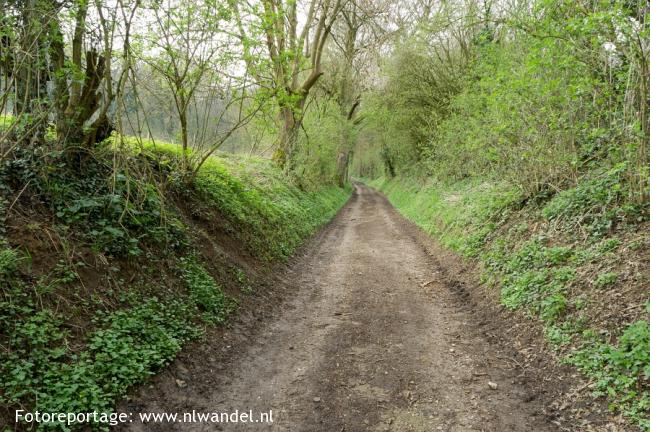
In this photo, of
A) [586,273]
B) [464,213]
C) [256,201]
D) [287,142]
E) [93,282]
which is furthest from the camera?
[287,142]

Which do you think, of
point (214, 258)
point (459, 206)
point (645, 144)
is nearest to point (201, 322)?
point (214, 258)

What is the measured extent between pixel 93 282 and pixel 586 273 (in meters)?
6.77

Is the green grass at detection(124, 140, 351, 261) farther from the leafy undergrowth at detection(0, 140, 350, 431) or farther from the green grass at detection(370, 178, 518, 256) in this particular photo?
the green grass at detection(370, 178, 518, 256)

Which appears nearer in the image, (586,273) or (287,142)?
(586,273)

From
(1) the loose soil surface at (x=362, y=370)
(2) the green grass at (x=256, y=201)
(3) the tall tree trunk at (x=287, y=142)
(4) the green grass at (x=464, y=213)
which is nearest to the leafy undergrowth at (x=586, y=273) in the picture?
(4) the green grass at (x=464, y=213)

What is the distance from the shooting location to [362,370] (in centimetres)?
488

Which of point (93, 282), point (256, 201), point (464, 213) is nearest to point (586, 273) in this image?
point (464, 213)

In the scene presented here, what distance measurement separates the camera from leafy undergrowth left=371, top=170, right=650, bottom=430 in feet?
13.0

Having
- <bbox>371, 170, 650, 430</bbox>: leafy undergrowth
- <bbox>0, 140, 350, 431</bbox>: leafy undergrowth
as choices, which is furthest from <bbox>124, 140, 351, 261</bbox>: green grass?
<bbox>371, 170, 650, 430</bbox>: leafy undergrowth

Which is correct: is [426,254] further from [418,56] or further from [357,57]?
[357,57]

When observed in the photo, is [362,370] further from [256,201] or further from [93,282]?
[256,201]

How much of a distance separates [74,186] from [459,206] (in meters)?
11.1

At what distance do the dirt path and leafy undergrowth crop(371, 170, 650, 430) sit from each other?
0.77 m

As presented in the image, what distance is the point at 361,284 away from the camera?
843 cm
